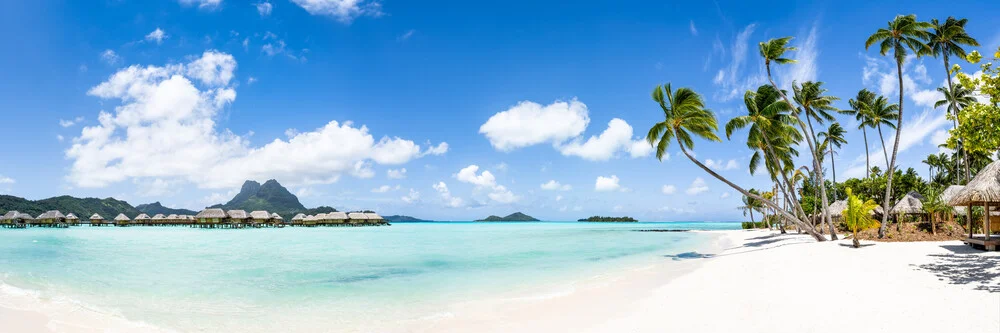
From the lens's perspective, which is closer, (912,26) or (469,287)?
(469,287)

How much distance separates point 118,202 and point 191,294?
164m

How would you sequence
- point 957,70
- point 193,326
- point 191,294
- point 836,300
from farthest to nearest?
point 191,294, point 957,70, point 193,326, point 836,300

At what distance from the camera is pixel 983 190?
454 inches

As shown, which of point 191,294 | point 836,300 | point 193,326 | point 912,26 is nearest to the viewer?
point 836,300

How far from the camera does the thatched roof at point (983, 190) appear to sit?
37.2ft

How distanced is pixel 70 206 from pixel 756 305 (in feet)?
465

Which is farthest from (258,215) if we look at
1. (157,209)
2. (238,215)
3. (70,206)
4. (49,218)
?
(157,209)

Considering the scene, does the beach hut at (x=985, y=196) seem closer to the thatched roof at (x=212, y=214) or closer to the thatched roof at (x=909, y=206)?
the thatched roof at (x=909, y=206)

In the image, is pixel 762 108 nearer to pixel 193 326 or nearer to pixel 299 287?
pixel 299 287

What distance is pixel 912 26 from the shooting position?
48.9ft

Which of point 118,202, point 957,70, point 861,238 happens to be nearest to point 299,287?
point 957,70

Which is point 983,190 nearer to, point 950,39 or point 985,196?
point 985,196

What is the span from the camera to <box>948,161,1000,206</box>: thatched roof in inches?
447

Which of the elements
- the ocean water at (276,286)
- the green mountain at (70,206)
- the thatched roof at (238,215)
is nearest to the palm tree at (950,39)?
the ocean water at (276,286)
